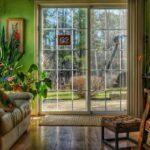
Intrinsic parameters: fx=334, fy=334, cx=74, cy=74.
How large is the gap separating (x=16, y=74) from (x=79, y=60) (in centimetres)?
131

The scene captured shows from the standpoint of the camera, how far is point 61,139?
4711 millimetres

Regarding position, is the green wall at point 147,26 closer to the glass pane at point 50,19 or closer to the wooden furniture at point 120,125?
the glass pane at point 50,19

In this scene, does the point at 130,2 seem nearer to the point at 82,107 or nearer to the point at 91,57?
the point at 91,57

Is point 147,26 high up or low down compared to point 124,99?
up

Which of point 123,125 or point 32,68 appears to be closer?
point 123,125

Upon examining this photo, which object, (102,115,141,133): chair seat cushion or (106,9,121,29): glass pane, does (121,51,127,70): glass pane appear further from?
(102,115,141,133): chair seat cushion

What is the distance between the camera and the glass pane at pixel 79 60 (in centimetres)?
678

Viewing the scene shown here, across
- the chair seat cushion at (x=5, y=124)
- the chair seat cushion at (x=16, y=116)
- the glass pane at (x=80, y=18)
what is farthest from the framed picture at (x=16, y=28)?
the chair seat cushion at (x=5, y=124)

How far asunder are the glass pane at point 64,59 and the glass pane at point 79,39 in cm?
22

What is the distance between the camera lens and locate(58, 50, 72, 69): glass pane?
678 centimetres

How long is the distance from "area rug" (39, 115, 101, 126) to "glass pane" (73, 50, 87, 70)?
101 cm

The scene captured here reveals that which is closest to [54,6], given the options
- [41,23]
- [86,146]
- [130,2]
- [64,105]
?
[41,23]

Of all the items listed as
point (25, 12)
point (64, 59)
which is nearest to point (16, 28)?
point (25, 12)

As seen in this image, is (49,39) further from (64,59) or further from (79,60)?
(79,60)
